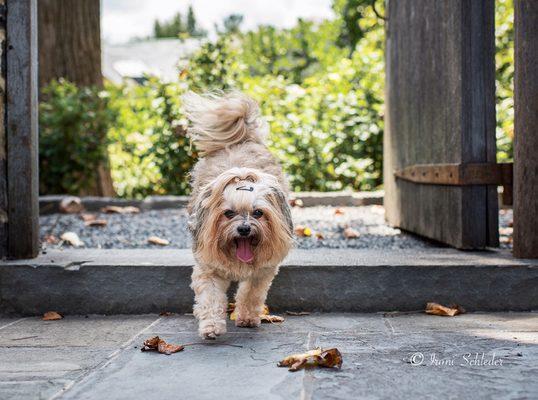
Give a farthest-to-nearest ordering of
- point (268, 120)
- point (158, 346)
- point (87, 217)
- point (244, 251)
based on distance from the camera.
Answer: point (268, 120) < point (87, 217) < point (244, 251) < point (158, 346)

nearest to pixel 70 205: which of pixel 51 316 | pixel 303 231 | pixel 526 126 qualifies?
pixel 303 231

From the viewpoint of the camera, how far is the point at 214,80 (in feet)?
29.6

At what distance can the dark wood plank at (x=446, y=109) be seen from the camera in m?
4.77

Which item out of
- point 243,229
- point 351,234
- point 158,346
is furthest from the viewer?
point 351,234

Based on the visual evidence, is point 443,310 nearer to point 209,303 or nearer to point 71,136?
point 209,303

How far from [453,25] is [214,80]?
4.58m

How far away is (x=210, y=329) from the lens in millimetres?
3674

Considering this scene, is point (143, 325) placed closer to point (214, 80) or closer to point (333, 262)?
point (333, 262)

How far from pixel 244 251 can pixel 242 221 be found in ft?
0.62

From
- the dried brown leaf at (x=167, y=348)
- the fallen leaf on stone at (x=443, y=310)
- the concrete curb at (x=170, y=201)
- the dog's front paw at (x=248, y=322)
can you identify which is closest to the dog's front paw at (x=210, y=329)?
the dried brown leaf at (x=167, y=348)

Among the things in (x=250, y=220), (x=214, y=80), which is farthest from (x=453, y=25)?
(x=214, y=80)

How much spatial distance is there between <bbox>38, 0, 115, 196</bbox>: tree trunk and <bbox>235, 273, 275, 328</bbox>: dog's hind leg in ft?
19.3

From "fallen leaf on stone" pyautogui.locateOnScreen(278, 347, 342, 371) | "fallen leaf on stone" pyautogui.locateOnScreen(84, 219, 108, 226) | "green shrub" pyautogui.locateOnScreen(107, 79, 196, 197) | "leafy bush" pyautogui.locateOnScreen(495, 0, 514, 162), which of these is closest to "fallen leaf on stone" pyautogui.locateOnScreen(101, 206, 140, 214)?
"green shrub" pyautogui.locateOnScreen(107, 79, 196, 197)

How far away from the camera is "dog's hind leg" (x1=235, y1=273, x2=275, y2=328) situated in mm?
4027
